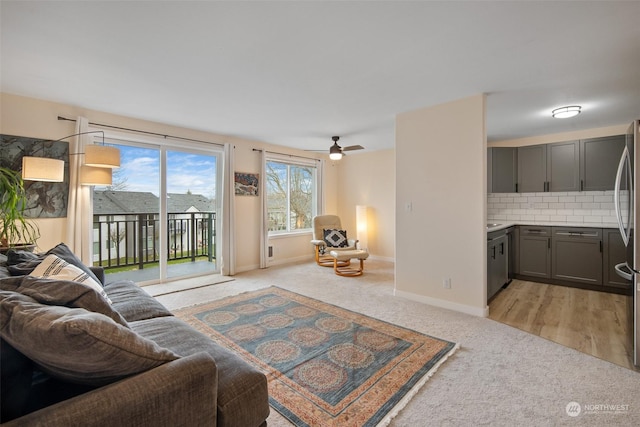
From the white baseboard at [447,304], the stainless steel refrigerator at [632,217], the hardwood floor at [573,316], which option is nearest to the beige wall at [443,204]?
the white baseboard at [447,304]

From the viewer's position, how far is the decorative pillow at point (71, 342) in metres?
0.84

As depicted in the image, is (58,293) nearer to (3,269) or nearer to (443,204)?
(3,269)

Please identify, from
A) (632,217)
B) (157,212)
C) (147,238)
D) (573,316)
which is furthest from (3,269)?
(573,316)

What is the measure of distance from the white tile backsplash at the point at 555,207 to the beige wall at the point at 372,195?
1910mm

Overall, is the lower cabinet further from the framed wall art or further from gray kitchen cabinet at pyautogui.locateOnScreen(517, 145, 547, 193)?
the framed wall art

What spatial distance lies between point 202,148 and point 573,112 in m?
5.13

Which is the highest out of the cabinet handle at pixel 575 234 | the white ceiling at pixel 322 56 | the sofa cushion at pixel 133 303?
the white ceiling at pixel 322 56

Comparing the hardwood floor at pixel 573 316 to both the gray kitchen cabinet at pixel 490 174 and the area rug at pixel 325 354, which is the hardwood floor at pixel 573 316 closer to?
the area rug at pixel 325 354

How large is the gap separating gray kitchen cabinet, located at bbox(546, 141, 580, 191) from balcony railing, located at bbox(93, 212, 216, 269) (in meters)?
5.57

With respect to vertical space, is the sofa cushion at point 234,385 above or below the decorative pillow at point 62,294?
below

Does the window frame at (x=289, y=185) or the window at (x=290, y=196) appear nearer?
the window frame at (x=289, y=185)

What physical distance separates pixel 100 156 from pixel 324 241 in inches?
148

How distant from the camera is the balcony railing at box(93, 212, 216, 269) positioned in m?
4.18

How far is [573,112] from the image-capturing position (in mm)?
3404
